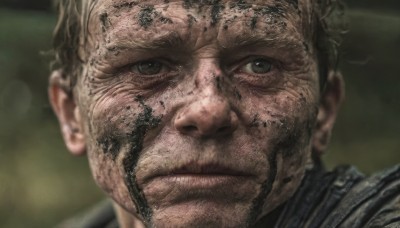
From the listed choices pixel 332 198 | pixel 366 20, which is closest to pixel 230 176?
pixel 332 198

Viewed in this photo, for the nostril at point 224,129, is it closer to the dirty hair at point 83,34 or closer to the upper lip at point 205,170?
the upper lip at point 205,170

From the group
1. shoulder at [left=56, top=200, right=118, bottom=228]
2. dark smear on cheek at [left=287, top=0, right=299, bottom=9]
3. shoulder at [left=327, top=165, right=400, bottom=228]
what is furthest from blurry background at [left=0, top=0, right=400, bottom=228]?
shoulder at [left=327, top=165, right=400, bottom=228]

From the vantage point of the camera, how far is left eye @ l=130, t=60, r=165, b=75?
187 cm

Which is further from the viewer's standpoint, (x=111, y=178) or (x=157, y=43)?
(x=111, y=178)

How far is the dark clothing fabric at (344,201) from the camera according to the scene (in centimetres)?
181

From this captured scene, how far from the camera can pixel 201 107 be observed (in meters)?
1.74

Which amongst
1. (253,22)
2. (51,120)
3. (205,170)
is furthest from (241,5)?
(51,120)

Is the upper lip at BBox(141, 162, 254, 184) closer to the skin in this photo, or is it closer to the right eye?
the skin

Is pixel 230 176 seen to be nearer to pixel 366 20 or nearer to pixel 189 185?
pixel 189 185

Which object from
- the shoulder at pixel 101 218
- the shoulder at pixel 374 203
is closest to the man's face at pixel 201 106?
the shoulder at pixel 374 203

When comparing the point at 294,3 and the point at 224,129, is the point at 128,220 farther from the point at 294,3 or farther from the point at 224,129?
the point at 294,3

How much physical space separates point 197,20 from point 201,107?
212 millimetres

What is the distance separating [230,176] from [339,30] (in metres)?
0.74

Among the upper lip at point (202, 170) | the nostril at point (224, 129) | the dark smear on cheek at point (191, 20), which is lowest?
the upper lip at point (202, 170)
